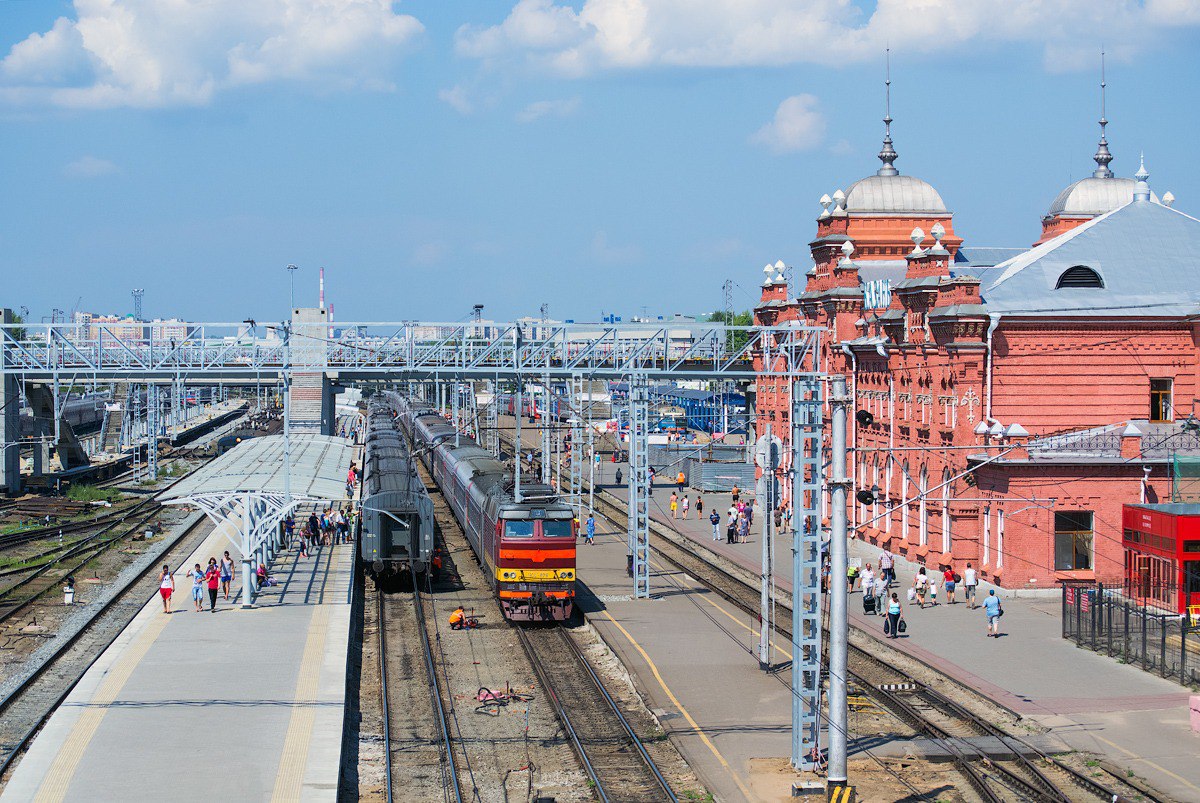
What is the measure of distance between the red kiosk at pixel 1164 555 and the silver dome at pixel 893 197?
76.4 feet

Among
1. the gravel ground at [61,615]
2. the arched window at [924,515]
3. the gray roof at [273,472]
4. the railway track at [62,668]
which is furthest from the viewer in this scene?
the arched window at [924,515]

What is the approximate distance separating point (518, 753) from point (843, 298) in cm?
3075

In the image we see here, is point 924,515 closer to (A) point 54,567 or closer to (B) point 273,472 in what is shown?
(B) point 273,472

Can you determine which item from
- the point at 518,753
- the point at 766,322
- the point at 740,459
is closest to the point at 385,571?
the point at 518,753

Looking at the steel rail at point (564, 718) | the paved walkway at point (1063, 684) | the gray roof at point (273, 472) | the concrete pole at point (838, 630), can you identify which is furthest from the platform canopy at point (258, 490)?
the concrete pole at point (838, 630)

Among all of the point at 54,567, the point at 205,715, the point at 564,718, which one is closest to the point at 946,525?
the point at 564,718

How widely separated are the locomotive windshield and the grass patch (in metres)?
39.5

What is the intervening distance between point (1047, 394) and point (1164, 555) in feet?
23.3

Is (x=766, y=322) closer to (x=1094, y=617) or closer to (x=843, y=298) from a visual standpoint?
(x=843, y=298)

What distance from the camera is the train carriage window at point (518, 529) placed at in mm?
34094

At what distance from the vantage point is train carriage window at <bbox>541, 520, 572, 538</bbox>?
112 feet

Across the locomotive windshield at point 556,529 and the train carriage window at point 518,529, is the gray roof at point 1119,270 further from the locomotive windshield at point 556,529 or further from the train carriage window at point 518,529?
the train carriage window at point 518,529

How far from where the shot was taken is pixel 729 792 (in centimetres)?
2095

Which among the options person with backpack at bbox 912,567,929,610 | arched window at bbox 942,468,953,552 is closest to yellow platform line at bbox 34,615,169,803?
person with backpack at bbox 912,567,929,610
